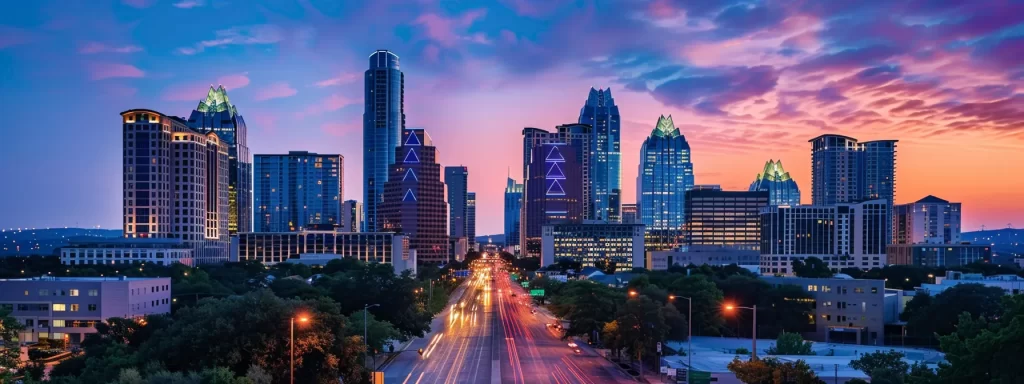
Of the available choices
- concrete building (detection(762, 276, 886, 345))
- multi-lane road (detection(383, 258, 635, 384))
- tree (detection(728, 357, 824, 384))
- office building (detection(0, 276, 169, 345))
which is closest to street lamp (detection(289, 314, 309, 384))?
multi-lane road (detection(383, 258, 635, 384))

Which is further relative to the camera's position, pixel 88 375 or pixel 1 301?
pixel 1 301

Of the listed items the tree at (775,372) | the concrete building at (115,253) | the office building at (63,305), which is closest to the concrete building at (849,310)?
the tree at (775,372)

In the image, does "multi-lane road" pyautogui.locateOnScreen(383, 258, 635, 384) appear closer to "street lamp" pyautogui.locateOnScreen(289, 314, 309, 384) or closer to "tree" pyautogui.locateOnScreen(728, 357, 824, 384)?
"tree" pyautogui.locateOnScreen(728, 357, 824, 384)

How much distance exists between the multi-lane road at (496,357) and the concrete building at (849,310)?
123 ft

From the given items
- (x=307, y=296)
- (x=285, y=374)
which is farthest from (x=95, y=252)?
(x=285, y=374)

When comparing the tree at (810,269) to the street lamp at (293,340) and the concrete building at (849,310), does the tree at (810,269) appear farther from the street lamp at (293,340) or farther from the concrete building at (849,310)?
the street lamp at (293,340)

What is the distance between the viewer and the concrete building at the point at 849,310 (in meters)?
112

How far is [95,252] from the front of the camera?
184375 millimetres

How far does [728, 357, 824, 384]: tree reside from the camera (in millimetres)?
44969

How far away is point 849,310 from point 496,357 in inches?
2294

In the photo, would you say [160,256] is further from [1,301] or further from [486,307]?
[1,301]

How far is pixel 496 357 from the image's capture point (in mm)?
79375

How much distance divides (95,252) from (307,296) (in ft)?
383

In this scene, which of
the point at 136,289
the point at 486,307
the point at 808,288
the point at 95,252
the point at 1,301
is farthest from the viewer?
the point at 95,252
